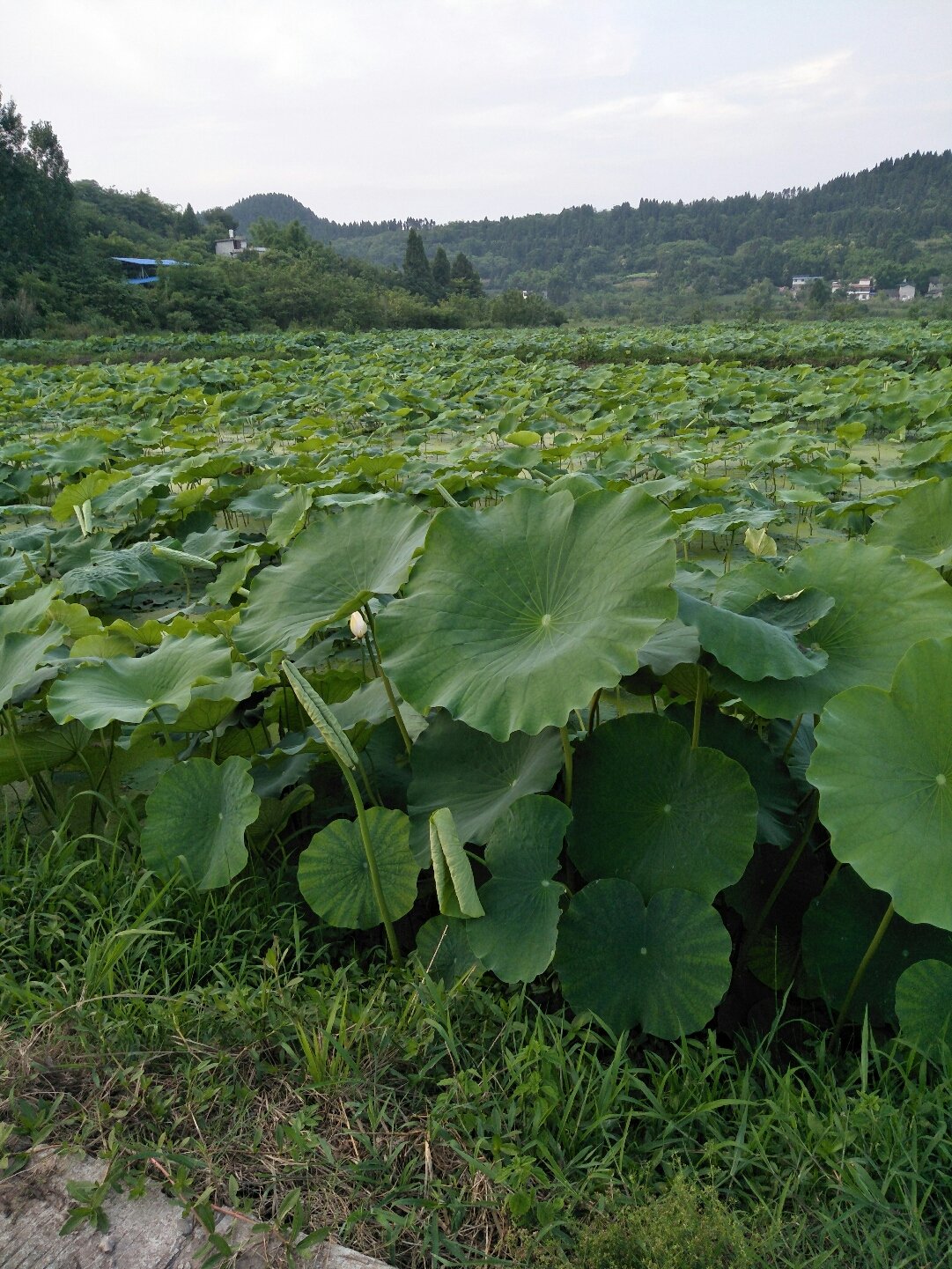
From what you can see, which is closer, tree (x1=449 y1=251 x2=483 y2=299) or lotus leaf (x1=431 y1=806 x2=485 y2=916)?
lotus leaf (x1=431 y1=806 x2=485 y2=916)

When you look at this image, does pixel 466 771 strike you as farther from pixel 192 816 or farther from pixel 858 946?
pixel 858 946

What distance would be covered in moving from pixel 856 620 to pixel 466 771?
0.73 metres

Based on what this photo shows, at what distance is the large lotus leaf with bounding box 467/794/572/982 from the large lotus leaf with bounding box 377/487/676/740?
0.66 ft

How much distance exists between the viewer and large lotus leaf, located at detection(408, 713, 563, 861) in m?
1.50

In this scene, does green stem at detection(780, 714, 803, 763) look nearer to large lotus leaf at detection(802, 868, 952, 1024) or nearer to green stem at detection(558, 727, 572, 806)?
large lotus leaf at detection(802, 868, 952, 1024)

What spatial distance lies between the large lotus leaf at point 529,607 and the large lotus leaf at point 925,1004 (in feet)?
1.92

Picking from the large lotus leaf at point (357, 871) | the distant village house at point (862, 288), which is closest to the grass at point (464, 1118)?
the large lotus leaf at point (357, 871)

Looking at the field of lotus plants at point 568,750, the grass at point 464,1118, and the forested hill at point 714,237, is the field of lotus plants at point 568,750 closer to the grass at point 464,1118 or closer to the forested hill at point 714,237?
the grass at point 464,1118

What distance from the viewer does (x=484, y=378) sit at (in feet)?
32.3

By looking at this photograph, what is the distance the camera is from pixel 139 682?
1731 millimetres

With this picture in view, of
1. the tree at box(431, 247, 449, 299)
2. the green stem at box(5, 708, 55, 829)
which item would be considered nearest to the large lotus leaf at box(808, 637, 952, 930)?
the green stem at box(5, 708, 55, 829)

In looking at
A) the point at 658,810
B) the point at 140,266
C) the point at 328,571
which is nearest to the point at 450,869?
the point at 658,810

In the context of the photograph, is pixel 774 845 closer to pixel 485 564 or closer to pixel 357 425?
pixel 485 564

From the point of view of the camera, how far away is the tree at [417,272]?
133 feet
